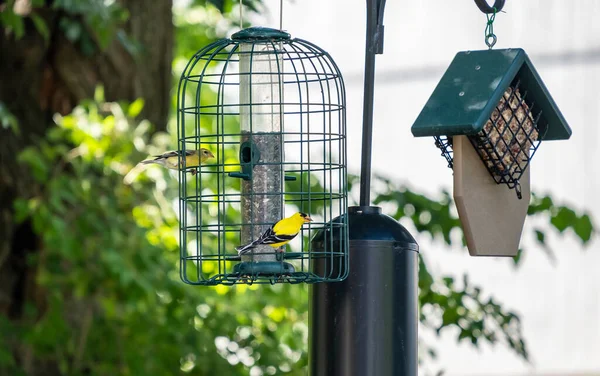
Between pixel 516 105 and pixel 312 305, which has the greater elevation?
pixel 516 105

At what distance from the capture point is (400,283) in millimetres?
3344

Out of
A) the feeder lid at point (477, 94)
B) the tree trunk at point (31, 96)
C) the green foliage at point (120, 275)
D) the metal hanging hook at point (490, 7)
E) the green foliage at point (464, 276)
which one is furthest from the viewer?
the tree trunk at point (31, 96)

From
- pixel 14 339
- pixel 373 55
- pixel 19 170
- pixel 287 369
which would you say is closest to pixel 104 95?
pixel 19 170

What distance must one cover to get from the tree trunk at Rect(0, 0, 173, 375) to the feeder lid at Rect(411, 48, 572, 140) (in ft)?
11.0

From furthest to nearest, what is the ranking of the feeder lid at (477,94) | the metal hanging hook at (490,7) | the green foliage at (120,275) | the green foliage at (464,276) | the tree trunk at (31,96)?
the tree trunk at (31,96) → the green foliage at (120,275) → the green foliage at (464,276) → the metal hanging hook at (490,7) → the feeder lid at (477,94)

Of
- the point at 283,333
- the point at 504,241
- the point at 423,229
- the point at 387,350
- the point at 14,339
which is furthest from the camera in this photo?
the point at 283,333

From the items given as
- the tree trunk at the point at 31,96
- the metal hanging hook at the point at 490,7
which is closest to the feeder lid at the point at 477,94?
the metal hanging hook at the point at 490,7

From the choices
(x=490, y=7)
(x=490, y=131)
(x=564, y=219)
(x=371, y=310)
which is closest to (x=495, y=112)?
(x=490, y=131)

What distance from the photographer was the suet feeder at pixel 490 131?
330 cm

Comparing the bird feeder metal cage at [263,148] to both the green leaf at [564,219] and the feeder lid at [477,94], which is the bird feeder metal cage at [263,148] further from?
the green leaf at [564,219]

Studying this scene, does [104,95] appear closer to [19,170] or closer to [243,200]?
[19,170]

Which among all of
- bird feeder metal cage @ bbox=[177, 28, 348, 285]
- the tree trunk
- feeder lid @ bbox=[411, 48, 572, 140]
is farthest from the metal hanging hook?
the tree trunk

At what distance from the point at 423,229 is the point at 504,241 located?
1.89 m

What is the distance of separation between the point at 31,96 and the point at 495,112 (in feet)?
13.0
